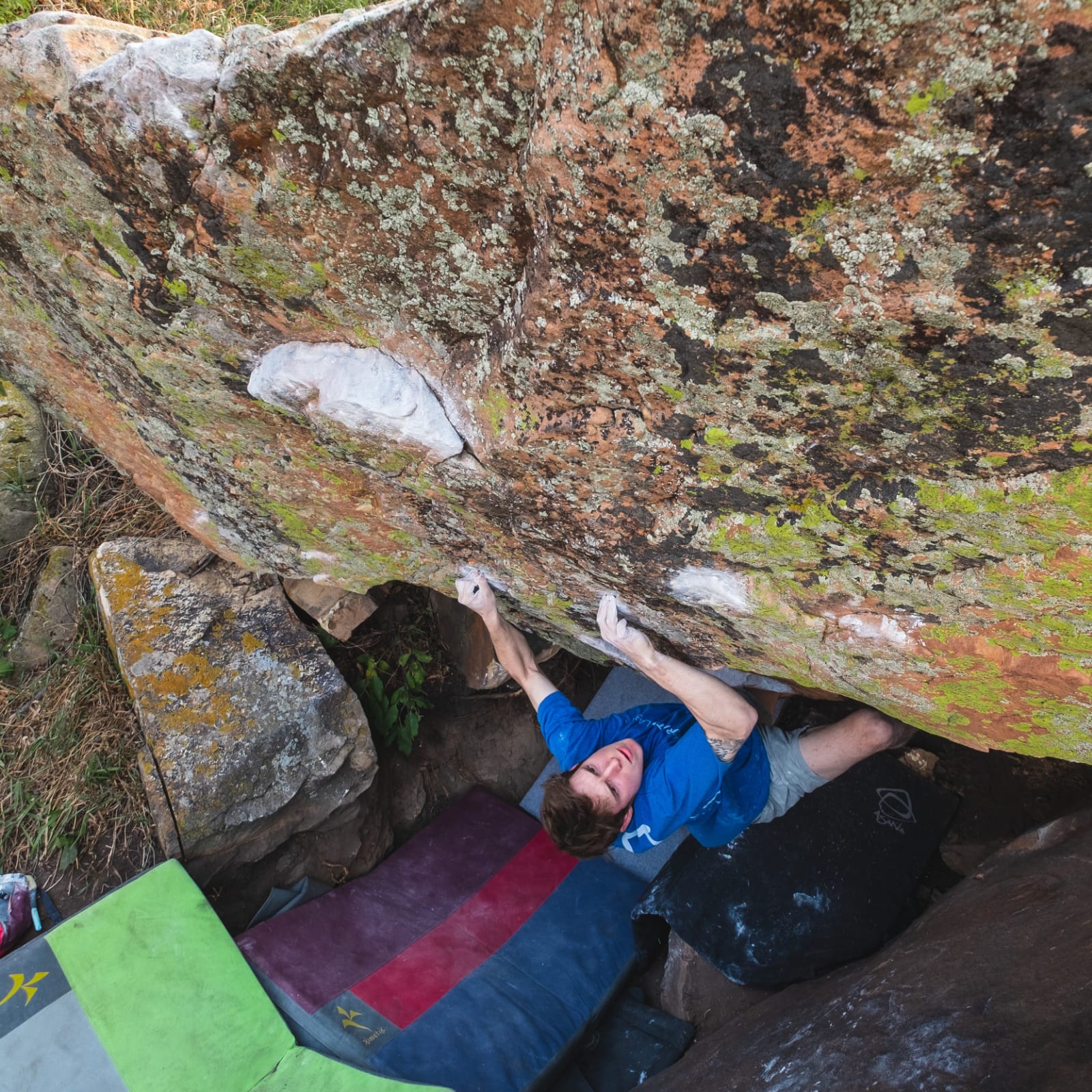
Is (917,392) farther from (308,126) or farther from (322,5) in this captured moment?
(322,5)

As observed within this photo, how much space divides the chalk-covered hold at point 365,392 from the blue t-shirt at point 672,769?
126 cm

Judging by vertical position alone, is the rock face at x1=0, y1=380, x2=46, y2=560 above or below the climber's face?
above

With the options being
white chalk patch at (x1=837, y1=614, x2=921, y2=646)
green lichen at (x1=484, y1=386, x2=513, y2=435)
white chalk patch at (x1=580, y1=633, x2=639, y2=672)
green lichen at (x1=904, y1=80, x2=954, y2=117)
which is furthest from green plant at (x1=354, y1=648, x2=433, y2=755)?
green lichen at (x1=904, y1=80, x2=954, y2=117)

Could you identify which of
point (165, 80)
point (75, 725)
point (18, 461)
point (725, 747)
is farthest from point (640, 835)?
point (18, 461)

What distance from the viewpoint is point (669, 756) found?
8.11 ft

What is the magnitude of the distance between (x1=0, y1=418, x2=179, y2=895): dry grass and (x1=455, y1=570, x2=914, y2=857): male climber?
1.52 m

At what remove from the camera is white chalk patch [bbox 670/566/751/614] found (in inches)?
67.7

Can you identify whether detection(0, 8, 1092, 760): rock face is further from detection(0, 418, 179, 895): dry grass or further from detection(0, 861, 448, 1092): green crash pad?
detection(0, 861, 448, 1092): green crash pad

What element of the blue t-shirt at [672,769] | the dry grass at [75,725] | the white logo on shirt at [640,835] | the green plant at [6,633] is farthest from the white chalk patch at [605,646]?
the green plant at [6,633]

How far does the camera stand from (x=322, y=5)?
338 cm

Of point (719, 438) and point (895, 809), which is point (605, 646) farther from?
point (895, 809)

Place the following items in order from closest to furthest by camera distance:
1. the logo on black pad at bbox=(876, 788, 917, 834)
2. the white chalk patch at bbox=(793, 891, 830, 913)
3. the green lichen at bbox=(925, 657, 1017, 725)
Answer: the green lichen at bbox=(925, 657, 1017, 725)
the white chalk patch at bbox=(793, 891, 830, 913)
the logo on black pad at bbox=(876, 788, 917, 834)

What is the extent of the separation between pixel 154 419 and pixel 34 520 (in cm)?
149

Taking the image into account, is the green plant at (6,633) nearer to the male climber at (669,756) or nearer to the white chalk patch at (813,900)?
the male climber at (669,756)
